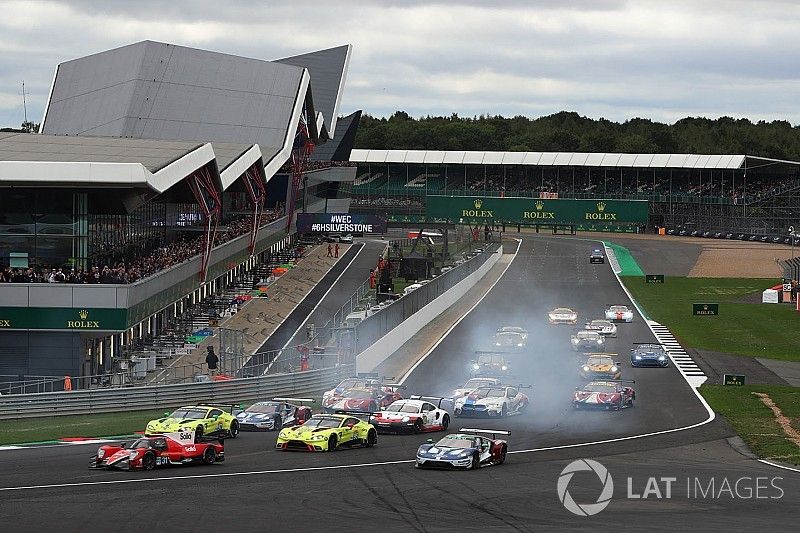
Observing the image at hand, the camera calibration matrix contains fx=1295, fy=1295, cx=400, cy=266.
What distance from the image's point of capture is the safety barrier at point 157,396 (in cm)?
4353

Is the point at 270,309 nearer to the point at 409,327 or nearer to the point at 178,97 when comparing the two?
the point at 409,327

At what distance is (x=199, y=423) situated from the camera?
36.9 metres

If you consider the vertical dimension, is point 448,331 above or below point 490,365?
above

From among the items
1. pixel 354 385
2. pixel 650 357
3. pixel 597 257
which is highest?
pixel 597 257

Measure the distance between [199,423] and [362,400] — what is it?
25.2ft

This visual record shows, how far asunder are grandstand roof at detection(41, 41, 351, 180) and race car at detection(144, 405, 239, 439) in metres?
60.0

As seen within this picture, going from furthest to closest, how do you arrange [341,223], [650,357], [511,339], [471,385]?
[341,223] → [511,339] → [650,357] → [471,385]

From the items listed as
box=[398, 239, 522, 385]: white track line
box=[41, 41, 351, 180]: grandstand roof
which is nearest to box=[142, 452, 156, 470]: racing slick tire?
box=[398, 239, 522, 385]: white track line

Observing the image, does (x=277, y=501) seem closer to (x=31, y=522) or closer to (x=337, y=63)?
(x=31, y=522)

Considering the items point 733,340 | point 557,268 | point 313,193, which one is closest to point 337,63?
point 313,193

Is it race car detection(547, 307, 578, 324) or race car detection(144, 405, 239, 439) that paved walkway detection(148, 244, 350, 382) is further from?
race car detection(547, 307, 578, 324)

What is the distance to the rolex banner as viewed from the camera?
366 ft

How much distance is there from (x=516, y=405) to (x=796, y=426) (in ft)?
30.6

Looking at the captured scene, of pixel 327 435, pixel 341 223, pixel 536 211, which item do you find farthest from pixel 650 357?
pixel 536 211
